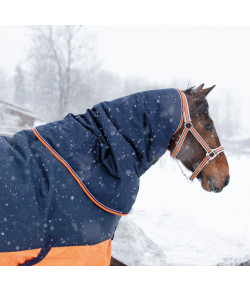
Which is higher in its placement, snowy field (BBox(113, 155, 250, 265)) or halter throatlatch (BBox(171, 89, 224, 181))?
halter throatlatch (BBox(171, 89, 224, 181))

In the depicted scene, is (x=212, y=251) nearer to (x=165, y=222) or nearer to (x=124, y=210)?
(x=165, y=222)

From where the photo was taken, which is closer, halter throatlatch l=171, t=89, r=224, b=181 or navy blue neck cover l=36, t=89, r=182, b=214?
navy blue neck cover l=36, t=89, r=182, b=214

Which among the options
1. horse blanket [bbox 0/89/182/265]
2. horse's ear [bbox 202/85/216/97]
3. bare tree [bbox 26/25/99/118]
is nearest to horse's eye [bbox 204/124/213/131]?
horse's ear [bbox 202/85/216/97]

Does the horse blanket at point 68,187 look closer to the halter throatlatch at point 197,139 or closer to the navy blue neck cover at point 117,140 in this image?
the navy blue neck cover at point 117,140

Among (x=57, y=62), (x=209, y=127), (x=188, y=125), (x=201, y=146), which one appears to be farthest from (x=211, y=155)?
(x=57, y=62)

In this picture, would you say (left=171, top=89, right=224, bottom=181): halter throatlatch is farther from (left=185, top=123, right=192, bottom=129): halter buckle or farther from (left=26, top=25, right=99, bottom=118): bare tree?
(left=26, top=25, right=99, bottom=118): bare tree

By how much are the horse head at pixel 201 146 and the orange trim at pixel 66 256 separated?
100cm

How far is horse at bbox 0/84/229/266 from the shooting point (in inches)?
57.0

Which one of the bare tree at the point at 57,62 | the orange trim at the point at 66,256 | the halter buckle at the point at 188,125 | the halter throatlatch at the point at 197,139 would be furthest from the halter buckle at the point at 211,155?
the bare tree at the point at 57,62

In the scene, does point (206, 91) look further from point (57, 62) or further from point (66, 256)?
point (57, 62)

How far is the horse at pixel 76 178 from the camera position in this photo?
4.75 feet

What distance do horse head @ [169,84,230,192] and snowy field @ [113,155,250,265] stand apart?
281mm

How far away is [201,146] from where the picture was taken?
208 centimetres

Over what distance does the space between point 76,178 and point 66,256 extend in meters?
0.51
